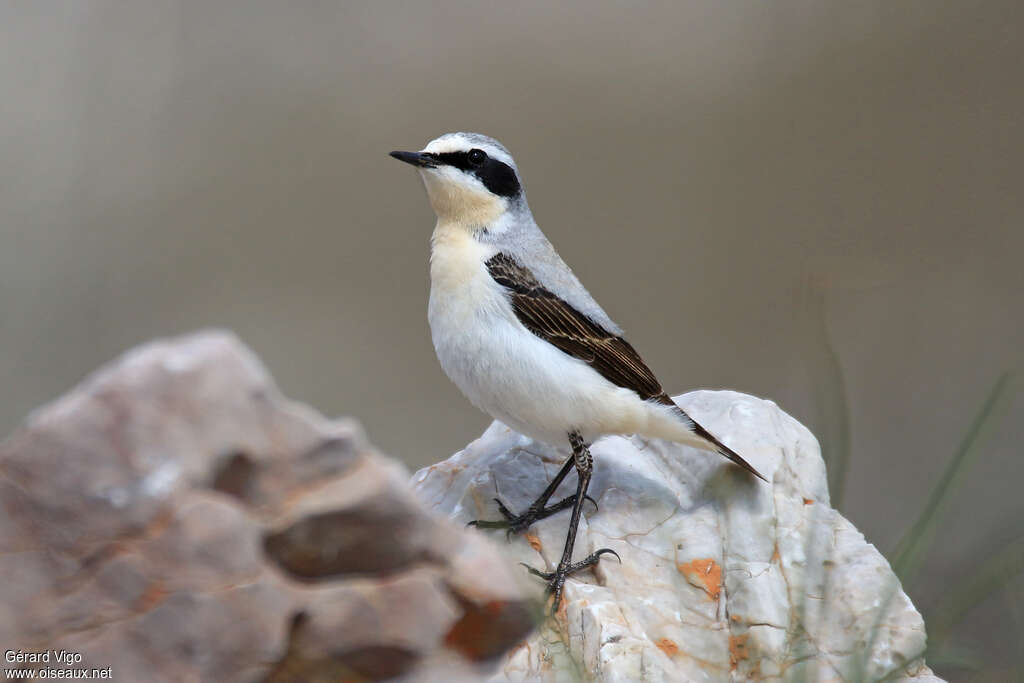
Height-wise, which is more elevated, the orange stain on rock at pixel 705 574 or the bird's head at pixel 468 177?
the bird's head at pixel 468 177

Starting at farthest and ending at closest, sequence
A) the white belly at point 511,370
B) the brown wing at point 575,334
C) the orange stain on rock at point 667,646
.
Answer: the brown wing at point 575,334 → the white belly at point 511,370 → the orange stain on rock at point 667,646

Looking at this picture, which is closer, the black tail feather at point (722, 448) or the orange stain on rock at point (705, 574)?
the orange stain on rock at point (705, 574)

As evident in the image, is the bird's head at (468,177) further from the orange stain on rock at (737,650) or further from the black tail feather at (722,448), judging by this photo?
the orange stain on rock at (737,650)

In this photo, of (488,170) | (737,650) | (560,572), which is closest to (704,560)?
(737,650)

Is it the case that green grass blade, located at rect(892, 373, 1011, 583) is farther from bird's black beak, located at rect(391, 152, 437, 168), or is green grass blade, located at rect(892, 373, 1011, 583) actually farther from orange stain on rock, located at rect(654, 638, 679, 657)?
bird's black beak, located at rect(391, 152, 437, 168)

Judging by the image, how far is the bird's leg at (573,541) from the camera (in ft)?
13.0

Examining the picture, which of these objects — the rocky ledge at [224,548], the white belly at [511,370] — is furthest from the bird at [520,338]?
the rocky ledge at [224,548]

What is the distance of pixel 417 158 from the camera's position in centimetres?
449

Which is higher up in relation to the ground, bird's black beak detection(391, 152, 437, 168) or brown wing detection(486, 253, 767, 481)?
bird's black beak detection(391, 152, 437, 168)

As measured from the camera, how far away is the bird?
434 centimetres

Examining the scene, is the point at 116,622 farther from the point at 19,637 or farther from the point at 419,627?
the point at 419,627

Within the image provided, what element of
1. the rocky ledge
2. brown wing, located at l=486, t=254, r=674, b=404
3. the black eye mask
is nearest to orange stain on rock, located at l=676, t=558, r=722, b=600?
brown wing, located at l=486, t=254, r=674, b=404

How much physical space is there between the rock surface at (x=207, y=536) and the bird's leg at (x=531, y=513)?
173 cm

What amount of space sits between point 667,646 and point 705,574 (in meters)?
0.43
